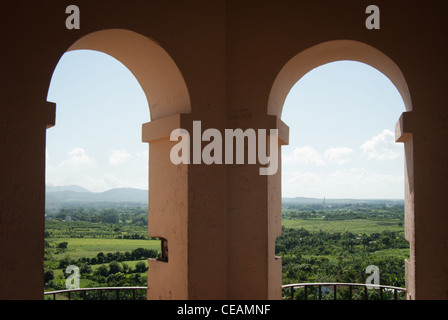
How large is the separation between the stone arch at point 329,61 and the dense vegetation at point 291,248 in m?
8.09

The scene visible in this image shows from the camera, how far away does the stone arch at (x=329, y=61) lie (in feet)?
16.9

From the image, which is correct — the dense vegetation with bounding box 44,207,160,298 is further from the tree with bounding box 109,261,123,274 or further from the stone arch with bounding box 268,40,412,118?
the stone arch with bounding box 268,40,412,118

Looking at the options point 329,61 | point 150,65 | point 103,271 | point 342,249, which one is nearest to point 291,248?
point 342,249

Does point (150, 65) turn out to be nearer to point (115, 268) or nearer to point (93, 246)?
point (115, 268)

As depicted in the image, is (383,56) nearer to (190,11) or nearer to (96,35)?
(190,11)

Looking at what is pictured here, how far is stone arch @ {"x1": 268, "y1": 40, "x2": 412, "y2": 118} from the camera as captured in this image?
514 centimetres

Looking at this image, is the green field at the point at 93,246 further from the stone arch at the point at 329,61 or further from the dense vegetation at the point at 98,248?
the stone arch at the point at 329,61

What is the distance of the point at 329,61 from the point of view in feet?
19.2

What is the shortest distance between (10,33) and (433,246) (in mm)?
4834

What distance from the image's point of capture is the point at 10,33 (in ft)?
12.7

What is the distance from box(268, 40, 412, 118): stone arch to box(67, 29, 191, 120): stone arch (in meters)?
1.20

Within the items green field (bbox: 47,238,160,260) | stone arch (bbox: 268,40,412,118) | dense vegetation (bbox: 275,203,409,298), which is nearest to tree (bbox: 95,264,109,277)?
green field (bbox: 47,238,160,260)

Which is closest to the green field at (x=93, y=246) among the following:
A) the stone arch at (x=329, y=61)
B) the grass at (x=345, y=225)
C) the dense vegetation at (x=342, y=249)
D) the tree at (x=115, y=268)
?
the tree at (x=115, y=268)
